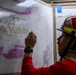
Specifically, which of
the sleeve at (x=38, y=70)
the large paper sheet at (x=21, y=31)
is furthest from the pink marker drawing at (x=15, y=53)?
the sleeve at (x=38, y=70)

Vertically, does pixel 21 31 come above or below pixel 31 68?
above

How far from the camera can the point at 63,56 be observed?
1.37 meters

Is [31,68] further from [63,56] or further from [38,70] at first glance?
[63,56]

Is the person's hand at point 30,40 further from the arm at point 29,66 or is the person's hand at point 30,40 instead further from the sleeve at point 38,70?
the sleeve at point 38,70

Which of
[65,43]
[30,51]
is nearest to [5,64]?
[30,51]

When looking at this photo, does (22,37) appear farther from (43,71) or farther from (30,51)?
(43,71)

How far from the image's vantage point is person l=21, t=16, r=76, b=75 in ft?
3.94

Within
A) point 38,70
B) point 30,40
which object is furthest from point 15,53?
point 38,70

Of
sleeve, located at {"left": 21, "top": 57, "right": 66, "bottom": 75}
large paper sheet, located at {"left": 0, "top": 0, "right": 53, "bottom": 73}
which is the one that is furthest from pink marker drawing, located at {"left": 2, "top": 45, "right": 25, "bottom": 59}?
sleeve, located at {"left": 21, "top": 57, "right": 66, "bottom": 75}

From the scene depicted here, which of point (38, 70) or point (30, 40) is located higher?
point (30, 40)

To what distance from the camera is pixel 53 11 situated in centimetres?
170

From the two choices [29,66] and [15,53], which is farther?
[15,53]

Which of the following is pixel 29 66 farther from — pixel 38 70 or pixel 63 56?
pixel 63 56

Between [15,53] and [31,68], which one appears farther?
[15,53]
